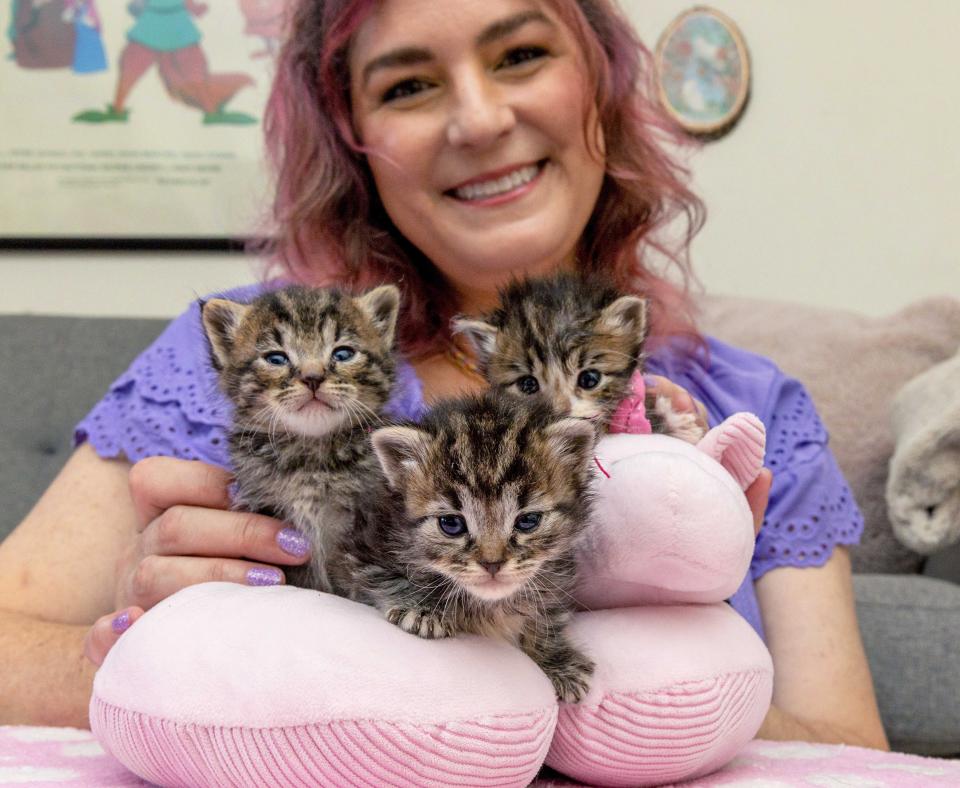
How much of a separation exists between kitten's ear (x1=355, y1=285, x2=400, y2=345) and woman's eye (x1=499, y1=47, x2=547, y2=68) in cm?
62

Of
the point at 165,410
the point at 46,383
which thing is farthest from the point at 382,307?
the point at 46,383

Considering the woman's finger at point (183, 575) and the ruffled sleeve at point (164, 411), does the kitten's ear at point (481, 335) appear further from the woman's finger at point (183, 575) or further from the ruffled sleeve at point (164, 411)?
the ruffled sleeve at point (164, 411)

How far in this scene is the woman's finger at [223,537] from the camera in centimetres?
122

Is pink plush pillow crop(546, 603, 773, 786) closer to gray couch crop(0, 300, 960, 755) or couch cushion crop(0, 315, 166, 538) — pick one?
gray couch crop(0, 300, 960, 755)

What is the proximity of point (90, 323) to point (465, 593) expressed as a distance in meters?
2.15

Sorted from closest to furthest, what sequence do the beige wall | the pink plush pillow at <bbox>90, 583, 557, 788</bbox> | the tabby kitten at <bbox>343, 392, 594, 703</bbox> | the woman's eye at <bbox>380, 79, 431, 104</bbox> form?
1. the pink plush pillow at <bbox>90, 583, 557, 788</bbox>
2. the tabby kitten at <bbox>343, 392, 594, 703</bbox>
3. the woman's eye at <bbox>380, 79, 431, 104</bbox>
4. the beige wall

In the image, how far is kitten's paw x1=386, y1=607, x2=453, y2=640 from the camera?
986 millimetres

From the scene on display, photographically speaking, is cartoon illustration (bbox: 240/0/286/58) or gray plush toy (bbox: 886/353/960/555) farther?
cartoon illustration (bbox: 240/0/286/58)

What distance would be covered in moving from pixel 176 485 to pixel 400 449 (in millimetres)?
546

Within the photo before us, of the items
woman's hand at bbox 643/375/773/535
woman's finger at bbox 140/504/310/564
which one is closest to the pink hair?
woman's hand at bbox 643/375/773/535

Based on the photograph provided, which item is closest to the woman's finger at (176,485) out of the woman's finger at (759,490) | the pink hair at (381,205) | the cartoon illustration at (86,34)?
the pink hair at (381,205)

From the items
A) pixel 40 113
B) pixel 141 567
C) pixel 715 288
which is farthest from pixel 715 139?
pixel 141 567

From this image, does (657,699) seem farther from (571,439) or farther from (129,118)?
(129,118)

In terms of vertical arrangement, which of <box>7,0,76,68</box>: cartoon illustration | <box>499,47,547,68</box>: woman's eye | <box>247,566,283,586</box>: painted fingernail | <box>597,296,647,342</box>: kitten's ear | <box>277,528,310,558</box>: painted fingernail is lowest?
<box>247,566,283,586</box>: painted fingernail
